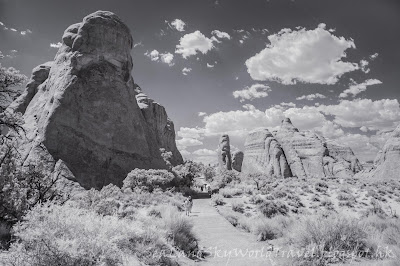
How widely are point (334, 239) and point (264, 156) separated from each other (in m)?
48.5

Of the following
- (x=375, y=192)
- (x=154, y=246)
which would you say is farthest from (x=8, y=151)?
(x=375, y=192)

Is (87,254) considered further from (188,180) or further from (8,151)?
(188,180)

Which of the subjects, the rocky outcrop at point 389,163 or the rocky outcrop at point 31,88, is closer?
the rocky outcrop at point 31,88

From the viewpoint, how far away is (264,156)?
180ft

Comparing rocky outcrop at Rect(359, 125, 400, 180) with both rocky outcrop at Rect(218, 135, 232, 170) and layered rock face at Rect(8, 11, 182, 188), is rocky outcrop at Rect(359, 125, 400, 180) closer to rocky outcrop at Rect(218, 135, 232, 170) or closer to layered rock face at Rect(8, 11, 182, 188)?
rocky outcrop at Rect(218, 135, 232, 170)

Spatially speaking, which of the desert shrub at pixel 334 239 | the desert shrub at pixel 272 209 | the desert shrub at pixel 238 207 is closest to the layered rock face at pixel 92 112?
the desert shrub at pixel 238 207

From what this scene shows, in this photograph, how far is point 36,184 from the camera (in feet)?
41.4

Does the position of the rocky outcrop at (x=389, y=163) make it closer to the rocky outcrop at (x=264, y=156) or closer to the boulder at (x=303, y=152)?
the boulder at (x=303, y=152)

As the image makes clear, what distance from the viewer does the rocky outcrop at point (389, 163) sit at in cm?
4556

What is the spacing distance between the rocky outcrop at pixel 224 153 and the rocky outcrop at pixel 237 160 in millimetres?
1188

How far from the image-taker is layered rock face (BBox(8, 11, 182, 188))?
101ft

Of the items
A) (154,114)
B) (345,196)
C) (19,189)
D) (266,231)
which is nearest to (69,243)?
(19,189)

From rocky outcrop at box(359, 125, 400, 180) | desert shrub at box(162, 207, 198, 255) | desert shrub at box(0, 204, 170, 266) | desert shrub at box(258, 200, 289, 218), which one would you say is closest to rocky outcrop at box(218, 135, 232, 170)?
rocky outcrop at box(359, 125, 400, 180)

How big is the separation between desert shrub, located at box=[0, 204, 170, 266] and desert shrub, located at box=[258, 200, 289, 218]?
540 inches
